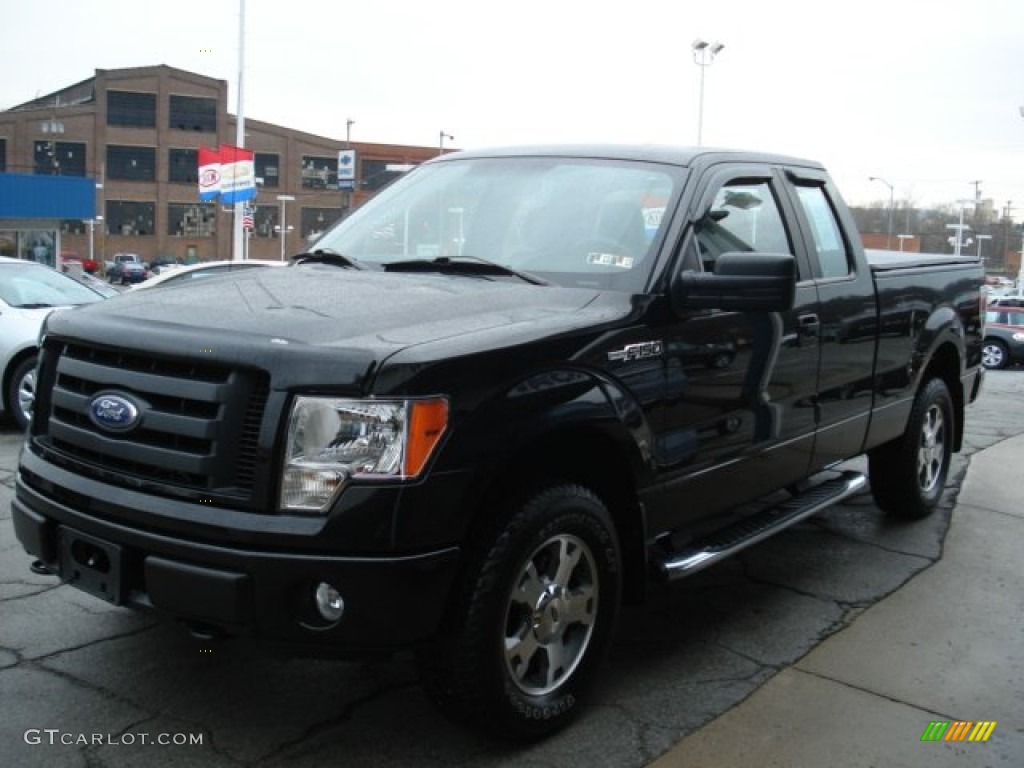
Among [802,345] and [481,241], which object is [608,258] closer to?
[481,241]

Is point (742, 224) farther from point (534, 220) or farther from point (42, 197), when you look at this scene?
point (42, 197)

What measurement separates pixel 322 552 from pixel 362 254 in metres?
1.86

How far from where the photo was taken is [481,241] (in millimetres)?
4031

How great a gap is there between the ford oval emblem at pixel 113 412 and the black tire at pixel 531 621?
1.06 meters

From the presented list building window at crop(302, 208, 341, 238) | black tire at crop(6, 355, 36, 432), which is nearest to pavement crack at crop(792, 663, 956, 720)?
black tire at crop(6, 355, 36, 432)

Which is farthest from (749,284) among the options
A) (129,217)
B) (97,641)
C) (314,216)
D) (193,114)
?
(314,216)

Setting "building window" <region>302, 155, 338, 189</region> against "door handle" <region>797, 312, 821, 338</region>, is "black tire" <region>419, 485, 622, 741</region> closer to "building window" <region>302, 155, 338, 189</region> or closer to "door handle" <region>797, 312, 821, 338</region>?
"door handle" <region>797, 312, 821, 338</region>

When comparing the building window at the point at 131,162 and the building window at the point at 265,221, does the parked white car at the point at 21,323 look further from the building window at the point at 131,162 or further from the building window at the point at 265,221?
the building window at the point at 265,221

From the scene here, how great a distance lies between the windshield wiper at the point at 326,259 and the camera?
13.5 ft

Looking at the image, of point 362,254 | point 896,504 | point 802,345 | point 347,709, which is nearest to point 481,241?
point 362,254

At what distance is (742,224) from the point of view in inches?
Result: 171

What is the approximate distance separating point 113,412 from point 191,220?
91792 mm

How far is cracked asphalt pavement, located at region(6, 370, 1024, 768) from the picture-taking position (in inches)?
123

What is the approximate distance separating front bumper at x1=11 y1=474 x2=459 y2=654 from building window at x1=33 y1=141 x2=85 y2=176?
88.8m
